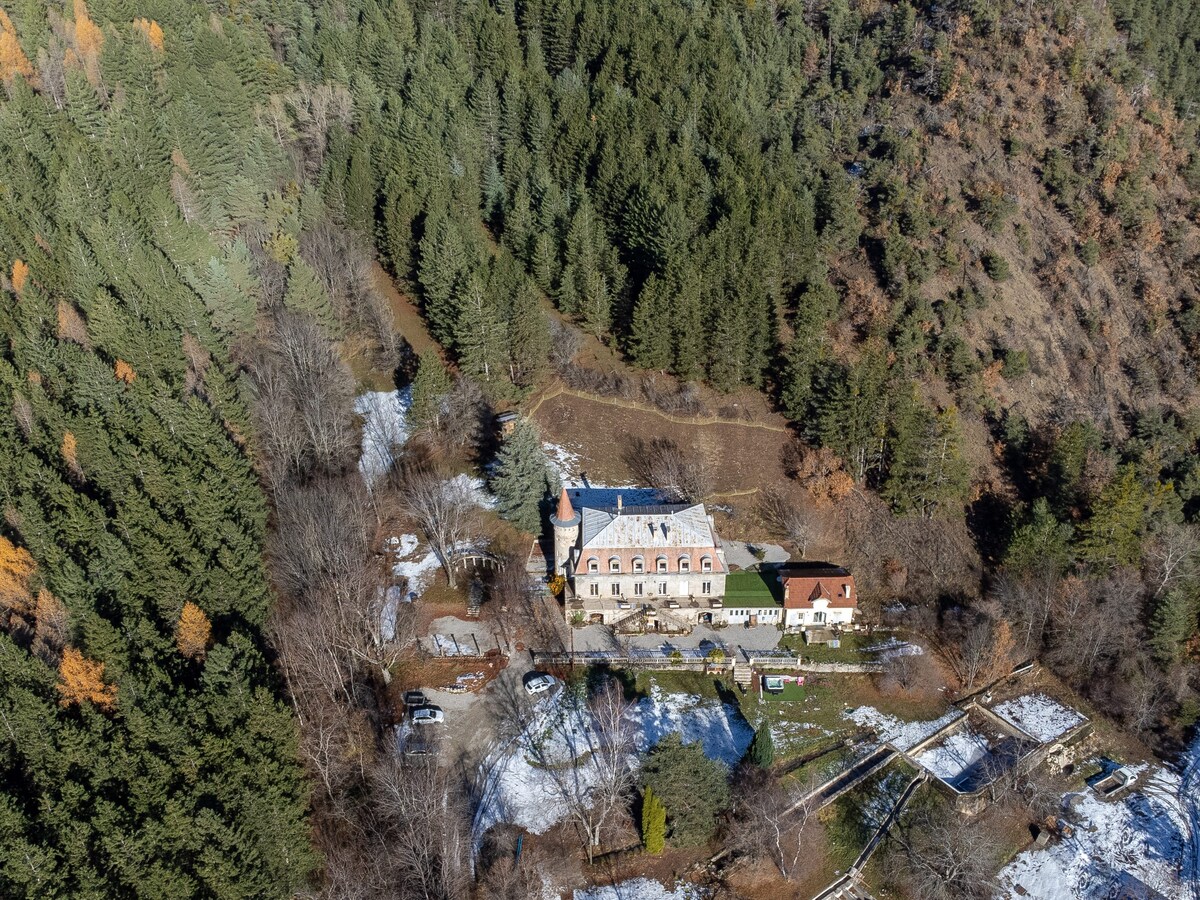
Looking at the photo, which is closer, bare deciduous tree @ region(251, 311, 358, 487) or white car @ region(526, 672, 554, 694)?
white car @ region(526, 672, 554, 694)

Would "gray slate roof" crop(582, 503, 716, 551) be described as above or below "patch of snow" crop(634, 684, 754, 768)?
above

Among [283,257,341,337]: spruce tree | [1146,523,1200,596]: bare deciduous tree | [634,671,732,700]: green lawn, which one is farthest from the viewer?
[283,257,341,337]: spruce tree

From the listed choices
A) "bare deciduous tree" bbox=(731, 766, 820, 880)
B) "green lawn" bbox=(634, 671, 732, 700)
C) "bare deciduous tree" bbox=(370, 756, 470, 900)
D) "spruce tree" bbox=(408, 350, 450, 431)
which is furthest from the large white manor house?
"bare deciduous tree" bbox=(370, 756, 470, 900)

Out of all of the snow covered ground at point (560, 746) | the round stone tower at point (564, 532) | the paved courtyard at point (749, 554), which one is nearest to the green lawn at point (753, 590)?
the paved courtyard at point (749, 554)

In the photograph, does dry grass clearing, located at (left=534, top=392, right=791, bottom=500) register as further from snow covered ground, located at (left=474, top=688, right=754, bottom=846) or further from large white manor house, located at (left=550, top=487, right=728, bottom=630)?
snow covered ground, located at (left=474, top=688, right=754, bottom=846)

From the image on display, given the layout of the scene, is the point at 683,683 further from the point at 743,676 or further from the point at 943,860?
the point at 943,860

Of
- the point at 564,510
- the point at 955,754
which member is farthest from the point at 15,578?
the point at 955,754
